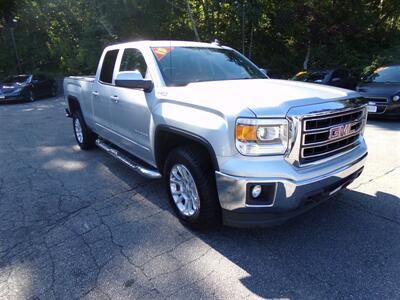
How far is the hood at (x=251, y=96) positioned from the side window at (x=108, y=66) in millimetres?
1783

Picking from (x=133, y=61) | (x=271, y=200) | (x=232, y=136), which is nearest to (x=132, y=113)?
(x=133, y=61)

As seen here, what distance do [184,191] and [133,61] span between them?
6.43ft

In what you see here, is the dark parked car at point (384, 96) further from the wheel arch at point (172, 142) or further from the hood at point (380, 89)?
the wheel arch at point (172, 142)

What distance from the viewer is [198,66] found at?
4.15 metres

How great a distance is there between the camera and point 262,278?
280 centimetres

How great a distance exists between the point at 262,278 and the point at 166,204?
1.72 metres

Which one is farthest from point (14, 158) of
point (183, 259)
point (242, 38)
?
point (242, 38)

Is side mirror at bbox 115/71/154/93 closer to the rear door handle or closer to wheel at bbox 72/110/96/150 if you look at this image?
the rear door handle

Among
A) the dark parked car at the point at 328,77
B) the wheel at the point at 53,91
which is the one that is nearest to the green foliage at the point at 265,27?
the wheel at the point at 53,91

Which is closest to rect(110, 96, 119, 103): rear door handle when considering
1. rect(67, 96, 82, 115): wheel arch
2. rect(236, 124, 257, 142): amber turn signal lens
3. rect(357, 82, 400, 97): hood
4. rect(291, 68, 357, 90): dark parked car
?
rect(67, 96, 82, 115): wheel arch

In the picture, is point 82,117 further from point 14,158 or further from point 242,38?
point 242,38

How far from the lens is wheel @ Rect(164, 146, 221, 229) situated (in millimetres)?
3150

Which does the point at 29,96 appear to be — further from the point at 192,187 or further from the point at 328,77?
the point at 192,187

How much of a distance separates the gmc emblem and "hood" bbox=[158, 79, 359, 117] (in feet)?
0.88
